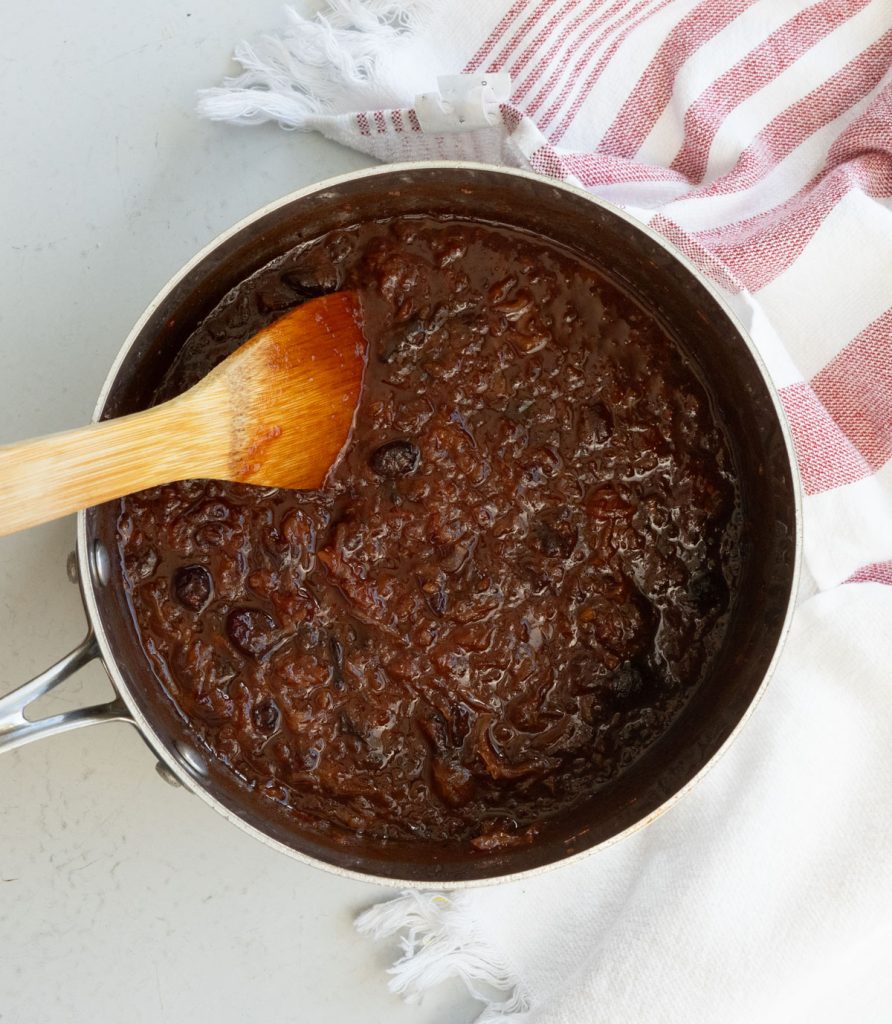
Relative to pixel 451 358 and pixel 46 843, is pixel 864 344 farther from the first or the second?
pixel 46 843

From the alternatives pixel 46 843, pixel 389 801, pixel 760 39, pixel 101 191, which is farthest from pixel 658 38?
pixel 46 843

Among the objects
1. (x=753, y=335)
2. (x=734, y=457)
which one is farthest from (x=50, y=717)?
(x=753, y=335)

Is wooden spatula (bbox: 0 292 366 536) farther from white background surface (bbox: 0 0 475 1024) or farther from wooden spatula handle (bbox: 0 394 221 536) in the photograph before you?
white background surface (bbox: 0 0 475 1024)

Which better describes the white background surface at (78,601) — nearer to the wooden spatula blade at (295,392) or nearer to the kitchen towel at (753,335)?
the kitchen towel at (753,335)

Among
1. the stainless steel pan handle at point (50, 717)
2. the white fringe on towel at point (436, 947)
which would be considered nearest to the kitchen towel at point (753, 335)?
the white fringe on towel at point (436, 947)

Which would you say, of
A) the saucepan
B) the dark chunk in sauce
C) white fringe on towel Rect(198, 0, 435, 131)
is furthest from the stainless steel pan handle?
white fringe on towel Rect(198, 0, 435, 131)

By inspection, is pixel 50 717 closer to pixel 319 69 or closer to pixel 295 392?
pixel 295 392
